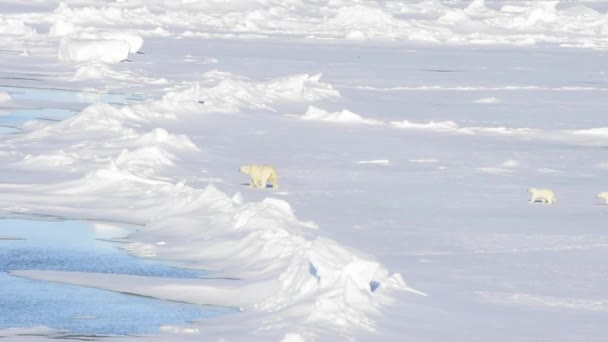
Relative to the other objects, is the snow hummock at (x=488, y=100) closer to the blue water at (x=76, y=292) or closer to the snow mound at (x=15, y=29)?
the blue water at (x=76, y=292)

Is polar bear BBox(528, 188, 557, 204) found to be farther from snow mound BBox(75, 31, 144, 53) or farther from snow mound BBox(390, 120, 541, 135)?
snow mound BBox(75, 31, 144, 53)

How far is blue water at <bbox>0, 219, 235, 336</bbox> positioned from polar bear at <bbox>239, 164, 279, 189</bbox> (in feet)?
7.50

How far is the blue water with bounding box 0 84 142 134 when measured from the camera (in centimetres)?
1768

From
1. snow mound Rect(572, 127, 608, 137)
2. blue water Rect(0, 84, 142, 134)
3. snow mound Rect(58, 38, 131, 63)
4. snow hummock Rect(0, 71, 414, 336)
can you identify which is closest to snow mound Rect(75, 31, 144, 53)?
snow mound Rect(58, 38, 131, 63)

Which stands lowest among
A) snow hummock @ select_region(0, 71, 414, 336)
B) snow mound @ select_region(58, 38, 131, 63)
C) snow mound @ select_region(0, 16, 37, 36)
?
snow hummock @ select_region(0, 71, 414, 336)

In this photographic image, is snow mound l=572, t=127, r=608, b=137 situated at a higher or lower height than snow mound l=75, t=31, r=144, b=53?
lower

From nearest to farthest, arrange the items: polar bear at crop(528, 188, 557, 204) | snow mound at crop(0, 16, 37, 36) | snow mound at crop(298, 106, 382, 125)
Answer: polar bear at crop(528, 188, 557, 204), snow mound at crop(298, 106, 382, 125), snow mound at crop(0, 16, 37, 36)

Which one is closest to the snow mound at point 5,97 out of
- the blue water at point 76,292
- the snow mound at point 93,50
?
the snow mound at point 93,50

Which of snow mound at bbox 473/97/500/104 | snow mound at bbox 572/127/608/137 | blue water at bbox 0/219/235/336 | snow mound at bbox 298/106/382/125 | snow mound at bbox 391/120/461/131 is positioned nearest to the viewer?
blue water at bbox 0/219/235/336

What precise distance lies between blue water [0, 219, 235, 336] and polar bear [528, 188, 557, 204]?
410 centimetres

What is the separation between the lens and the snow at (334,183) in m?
7.30

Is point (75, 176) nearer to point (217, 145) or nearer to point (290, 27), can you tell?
point (217, 145)

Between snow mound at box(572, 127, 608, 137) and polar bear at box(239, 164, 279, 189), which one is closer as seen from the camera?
polar bear at box(239, 164, 279, 189)

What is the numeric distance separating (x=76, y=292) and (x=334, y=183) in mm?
5218
